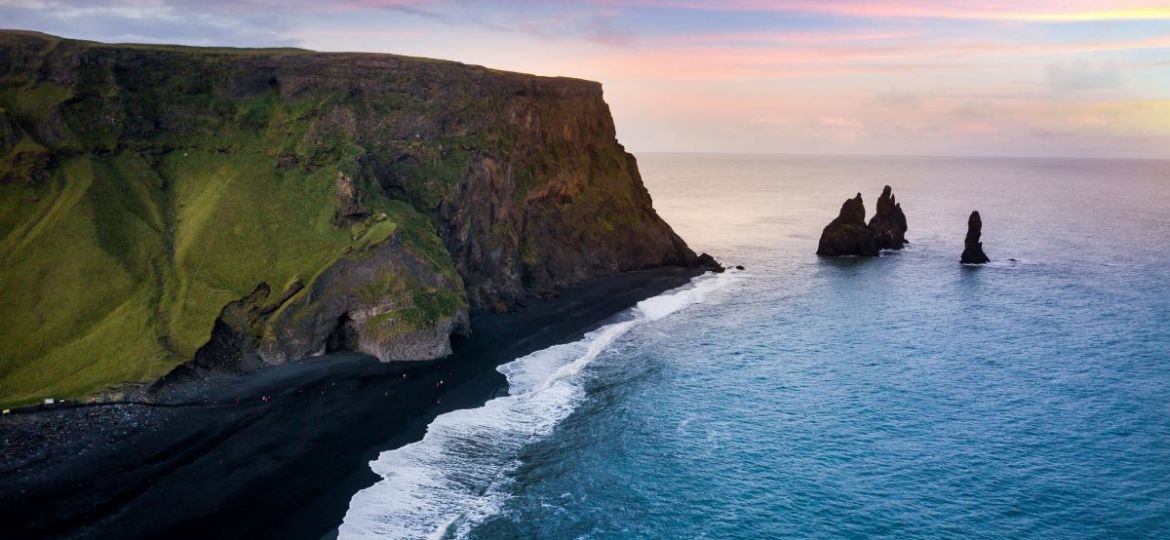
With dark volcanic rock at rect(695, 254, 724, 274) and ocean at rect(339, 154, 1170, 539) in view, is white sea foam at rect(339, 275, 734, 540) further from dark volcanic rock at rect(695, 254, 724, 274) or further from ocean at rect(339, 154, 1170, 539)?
dark volcanic rock at rect(695, 254, 724, 274)

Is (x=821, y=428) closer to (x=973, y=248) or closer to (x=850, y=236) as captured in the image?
(x=850, y=236)

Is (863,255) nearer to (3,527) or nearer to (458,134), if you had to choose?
(458,134)

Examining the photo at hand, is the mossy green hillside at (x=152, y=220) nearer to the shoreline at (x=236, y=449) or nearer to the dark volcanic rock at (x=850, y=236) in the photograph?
the shoreline at (x=236, y=449)

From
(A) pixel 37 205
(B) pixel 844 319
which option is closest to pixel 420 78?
(A) pixel 37 205

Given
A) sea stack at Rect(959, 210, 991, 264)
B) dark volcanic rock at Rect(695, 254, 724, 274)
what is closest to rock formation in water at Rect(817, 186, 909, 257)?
sea stack at Rect(959, 210, 991, 264)

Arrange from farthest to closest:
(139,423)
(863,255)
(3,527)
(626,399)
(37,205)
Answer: (863,255) < (37,205) < (626,399) < (139,423) < (3,527)
